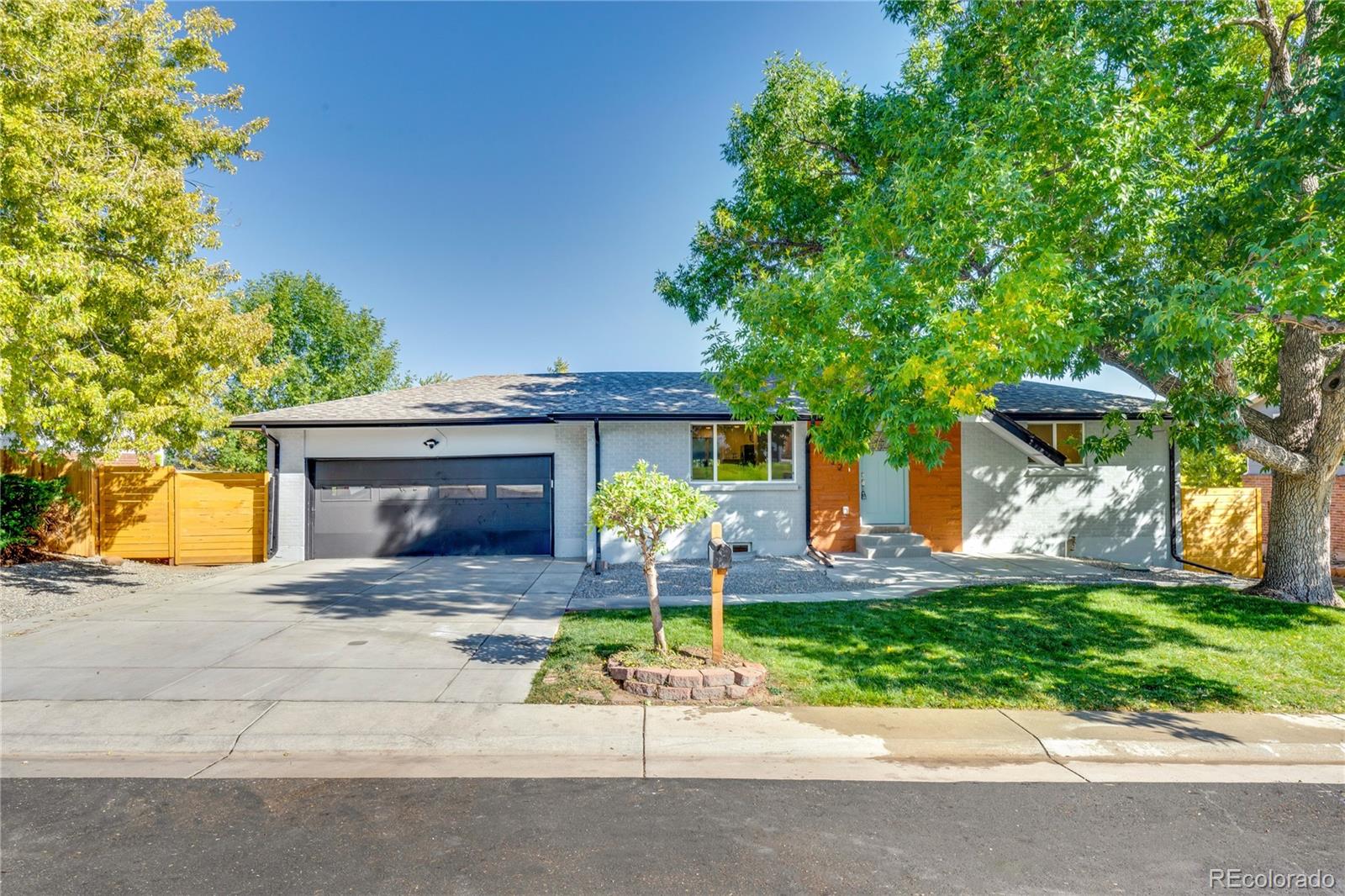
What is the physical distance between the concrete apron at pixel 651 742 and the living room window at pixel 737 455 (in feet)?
27.3

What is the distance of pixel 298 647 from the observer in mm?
7297

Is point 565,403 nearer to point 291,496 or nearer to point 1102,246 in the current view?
point 291,496

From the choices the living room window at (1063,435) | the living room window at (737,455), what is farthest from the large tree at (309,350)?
the living room window at (1063,435)

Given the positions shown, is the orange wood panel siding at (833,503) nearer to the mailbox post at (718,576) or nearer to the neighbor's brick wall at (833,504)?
the neighbor's brick wall at (833,504)

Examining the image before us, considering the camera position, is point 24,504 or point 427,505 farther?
point 427,505

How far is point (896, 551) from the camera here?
13.4 metres

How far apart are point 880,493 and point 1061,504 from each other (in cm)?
392

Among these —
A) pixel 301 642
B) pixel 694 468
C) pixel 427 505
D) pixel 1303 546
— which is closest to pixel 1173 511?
pixel 1303 546

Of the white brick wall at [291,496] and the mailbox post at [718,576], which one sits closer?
the mailbox post at [718,576]

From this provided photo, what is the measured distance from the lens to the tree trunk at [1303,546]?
940cm

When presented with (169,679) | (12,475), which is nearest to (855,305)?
(169,679)

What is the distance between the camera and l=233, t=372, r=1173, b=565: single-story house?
13922 millimetres

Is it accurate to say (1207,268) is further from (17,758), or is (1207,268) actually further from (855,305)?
(17,758)

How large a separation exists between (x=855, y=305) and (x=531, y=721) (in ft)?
17.7
